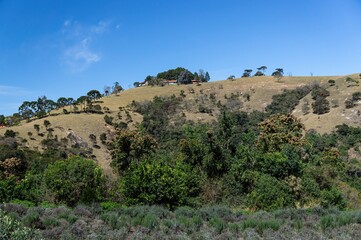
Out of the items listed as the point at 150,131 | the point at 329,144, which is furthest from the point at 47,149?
the point at 329,144

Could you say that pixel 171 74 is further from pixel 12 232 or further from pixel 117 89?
pixel 12 232

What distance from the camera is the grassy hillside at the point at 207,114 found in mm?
62906

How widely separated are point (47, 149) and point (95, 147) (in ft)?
28.6

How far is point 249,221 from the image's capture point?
1397 centimetres

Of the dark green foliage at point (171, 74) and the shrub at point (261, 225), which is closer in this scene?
the shrub at point (261, 225)

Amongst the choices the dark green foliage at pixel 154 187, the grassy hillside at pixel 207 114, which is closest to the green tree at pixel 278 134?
the dark green foliage at pixel 154 187

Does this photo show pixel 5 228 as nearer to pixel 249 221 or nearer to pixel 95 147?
pixel 249 221

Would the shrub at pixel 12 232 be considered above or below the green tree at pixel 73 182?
above

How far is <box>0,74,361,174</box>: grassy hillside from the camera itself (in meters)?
62.9

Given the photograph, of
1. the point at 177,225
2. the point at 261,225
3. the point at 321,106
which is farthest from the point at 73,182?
the point at 321,106

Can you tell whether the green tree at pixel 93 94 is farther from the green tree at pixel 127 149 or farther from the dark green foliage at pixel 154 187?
the dark green foliage at pixel 154 187

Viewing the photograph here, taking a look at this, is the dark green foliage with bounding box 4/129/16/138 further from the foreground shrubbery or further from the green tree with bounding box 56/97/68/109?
the foreground shrubbery

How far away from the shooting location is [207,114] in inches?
3110

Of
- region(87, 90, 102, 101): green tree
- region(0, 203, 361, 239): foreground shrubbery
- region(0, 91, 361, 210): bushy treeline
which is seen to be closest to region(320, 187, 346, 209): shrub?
region(0, 91, 361, 210): bushy treeline
